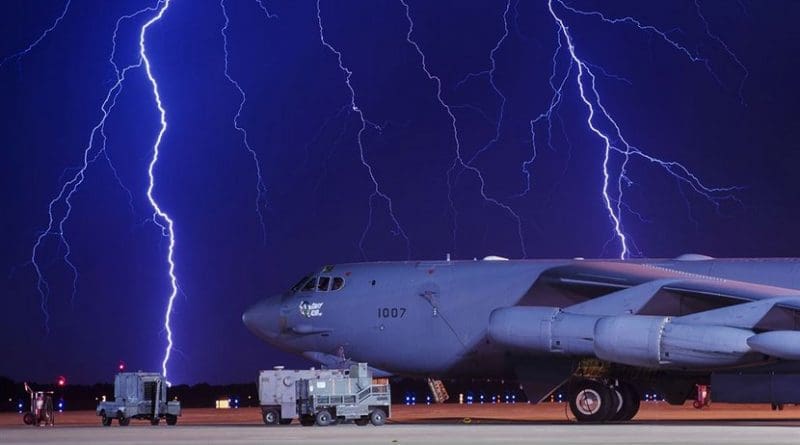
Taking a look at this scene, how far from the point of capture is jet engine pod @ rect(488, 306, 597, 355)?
2492 cm

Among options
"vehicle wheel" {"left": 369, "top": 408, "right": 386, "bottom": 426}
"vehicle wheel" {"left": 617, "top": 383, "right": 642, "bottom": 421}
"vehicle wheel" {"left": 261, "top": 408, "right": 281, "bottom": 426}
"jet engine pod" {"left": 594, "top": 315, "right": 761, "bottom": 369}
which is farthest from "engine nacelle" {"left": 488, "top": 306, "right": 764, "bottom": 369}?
"vehicle wheel" {"left": 261, "top": 408, "right": 281, "bottom": 426}

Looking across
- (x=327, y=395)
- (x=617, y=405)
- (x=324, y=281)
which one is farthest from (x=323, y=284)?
(x=617, y=405)

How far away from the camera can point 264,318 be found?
29469mm

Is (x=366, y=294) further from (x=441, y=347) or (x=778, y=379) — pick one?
(x=778, y=379)

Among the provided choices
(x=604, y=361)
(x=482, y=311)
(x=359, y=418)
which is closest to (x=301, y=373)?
(x=359, y=418)

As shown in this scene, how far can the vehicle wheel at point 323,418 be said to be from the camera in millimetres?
25734

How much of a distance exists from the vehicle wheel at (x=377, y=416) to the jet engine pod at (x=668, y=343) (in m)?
4.48

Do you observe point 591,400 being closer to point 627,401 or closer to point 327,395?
point 627,401

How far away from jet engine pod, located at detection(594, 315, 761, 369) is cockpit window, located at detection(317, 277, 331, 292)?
22.8 feet

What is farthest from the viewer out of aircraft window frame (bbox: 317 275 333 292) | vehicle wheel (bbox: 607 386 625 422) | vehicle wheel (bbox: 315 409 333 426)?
aircraft window frame (bbox: 317 275 333 292)

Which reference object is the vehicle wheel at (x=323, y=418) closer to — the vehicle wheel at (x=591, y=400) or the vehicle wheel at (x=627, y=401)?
the vehicle wheel at (x=591, y=400)

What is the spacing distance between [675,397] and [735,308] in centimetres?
330

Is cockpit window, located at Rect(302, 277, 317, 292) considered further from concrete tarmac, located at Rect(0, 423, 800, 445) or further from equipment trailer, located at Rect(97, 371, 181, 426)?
concrete tarmac, located at Rect(0, 423, 800, 445)

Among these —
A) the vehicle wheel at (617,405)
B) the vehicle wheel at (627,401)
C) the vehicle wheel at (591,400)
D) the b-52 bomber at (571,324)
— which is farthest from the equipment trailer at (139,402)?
the vehicle wheel at (627,401)
